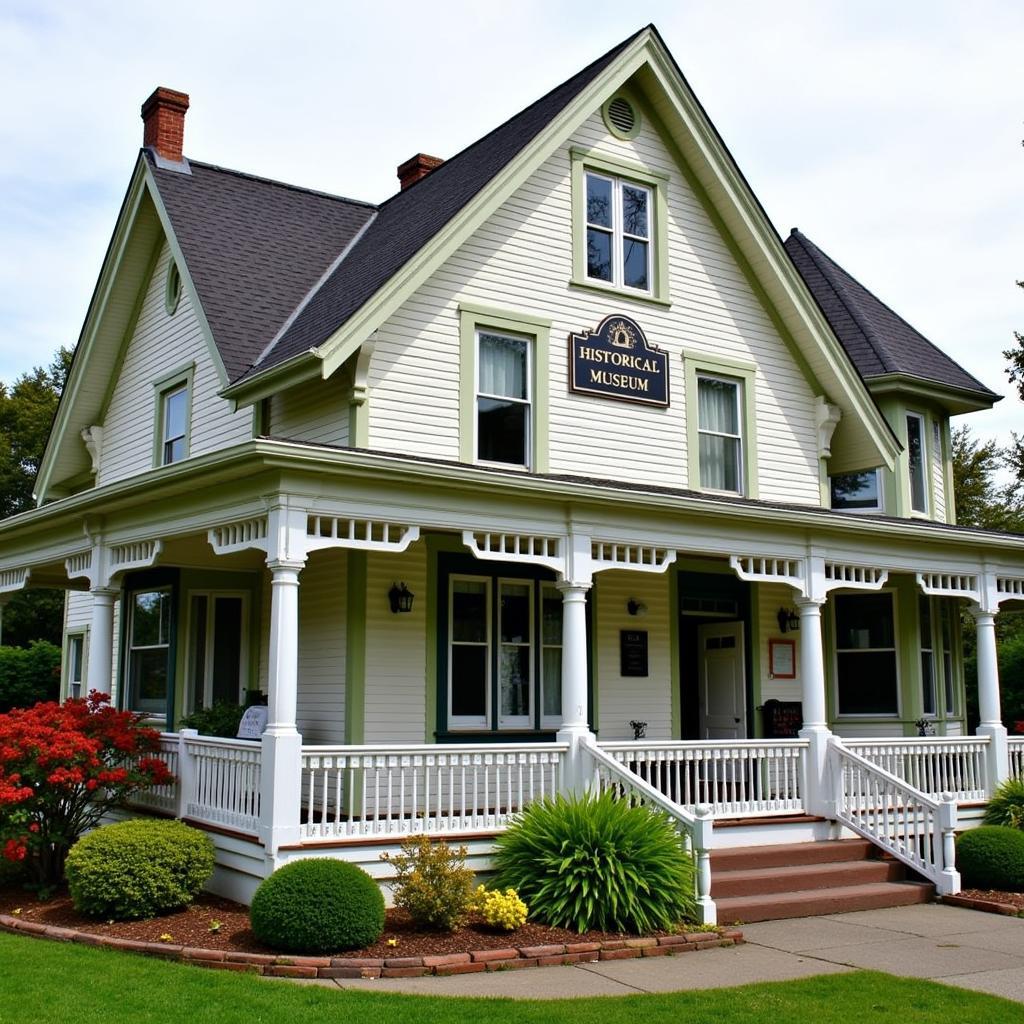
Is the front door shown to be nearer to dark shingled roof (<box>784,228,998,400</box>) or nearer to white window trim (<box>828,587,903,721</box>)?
white window trim (<box>828,587,903,721</box>)

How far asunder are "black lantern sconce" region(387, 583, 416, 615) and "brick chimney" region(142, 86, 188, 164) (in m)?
9.04

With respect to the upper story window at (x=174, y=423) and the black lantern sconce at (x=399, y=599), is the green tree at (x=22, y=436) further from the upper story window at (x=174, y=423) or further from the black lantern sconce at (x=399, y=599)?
the black lantern sconce at (x=399, y=599)

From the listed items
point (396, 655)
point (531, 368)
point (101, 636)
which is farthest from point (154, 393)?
point (396, 655)

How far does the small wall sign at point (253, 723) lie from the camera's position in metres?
14.2

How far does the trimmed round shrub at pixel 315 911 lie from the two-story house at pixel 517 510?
0.85 meters

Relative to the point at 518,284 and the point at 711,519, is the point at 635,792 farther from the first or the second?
the point at 518,284

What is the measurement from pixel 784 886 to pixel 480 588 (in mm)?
4868

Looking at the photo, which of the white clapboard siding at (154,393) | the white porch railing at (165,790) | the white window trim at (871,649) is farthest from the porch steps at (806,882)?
the white clapboard siding at (154,393)

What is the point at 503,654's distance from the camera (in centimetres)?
1511

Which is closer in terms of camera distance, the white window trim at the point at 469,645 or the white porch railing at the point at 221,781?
the white porch railing at the point at 221,781

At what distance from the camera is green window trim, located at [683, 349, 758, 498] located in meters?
17.1

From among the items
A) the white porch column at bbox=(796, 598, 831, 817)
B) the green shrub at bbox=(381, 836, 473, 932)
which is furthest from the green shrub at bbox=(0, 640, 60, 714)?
the green shrub at bbox=(381, 836, 473, 932)

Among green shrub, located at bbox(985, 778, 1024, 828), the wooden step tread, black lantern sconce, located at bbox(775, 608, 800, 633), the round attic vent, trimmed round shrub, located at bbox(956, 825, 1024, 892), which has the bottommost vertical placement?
the wooden step tread

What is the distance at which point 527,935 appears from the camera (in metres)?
10.6
